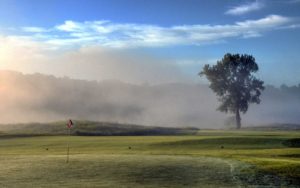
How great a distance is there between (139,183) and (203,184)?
4.33m

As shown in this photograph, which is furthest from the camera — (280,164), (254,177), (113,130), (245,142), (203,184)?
(113,130)

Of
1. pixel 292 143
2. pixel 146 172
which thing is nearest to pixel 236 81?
pixel 292 143

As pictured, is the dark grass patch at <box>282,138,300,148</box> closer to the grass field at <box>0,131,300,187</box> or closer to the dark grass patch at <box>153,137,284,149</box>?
the dark grass patch at <box>153,137,284,149</box>

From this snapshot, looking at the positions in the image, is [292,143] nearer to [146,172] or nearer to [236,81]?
[146,172]

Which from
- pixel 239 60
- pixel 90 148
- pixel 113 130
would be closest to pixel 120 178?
pixel 90 148

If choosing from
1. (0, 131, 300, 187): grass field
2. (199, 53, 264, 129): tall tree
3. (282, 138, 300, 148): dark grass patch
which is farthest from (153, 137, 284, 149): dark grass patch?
(199, 53, 264, 129): tall tree

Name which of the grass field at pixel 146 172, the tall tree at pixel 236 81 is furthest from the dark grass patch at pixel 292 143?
the tall tree at pixel 236 81

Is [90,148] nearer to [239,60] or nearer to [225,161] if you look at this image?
[225,161]

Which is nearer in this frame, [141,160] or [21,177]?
[21,177]

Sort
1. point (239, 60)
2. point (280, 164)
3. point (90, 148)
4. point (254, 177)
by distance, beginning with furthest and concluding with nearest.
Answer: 1. point (239, 60)
2. point (90, 148)
3. point (280, 164)
4. point (254, 177)

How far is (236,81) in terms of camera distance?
144 m

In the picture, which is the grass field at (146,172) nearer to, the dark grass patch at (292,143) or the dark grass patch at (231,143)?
the dark grass patch at (231,143)

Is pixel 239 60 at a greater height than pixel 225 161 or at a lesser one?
greater

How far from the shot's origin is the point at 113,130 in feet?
348
